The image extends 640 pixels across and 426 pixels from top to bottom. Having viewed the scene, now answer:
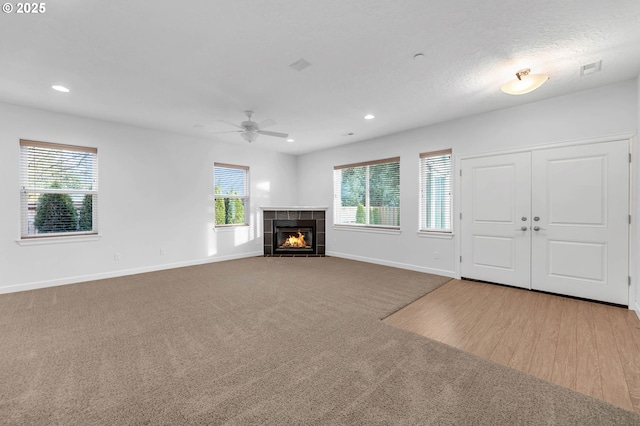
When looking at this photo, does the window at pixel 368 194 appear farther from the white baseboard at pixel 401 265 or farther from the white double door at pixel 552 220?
the white double door at pixel 552 220

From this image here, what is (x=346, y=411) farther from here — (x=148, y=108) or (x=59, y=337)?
(x=148, y=108)

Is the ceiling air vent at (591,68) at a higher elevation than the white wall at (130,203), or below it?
higher

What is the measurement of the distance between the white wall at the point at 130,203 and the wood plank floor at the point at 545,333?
14.8 ft

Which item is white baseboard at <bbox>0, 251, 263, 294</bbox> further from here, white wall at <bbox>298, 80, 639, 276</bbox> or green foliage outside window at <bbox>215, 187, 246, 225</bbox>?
white wall at <bbox>298, 80, 639, 276</bbox>

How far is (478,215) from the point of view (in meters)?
4.40

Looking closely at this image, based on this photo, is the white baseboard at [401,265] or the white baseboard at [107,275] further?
the white baseboard at [401,265]

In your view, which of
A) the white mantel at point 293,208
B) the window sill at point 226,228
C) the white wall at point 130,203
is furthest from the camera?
the white mantel at point 293,208

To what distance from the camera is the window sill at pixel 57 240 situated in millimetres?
3984

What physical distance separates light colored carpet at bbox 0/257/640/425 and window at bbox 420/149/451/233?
208cm

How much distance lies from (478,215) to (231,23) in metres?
4.31

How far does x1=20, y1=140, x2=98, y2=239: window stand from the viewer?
4.05 meters

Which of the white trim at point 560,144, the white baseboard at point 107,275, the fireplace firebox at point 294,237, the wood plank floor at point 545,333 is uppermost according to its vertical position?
the white trim at point 560,144

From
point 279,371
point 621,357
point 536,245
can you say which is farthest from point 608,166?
point 279,371

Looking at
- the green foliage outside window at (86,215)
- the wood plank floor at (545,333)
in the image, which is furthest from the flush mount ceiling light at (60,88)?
the wood plank floor at (545,333)
